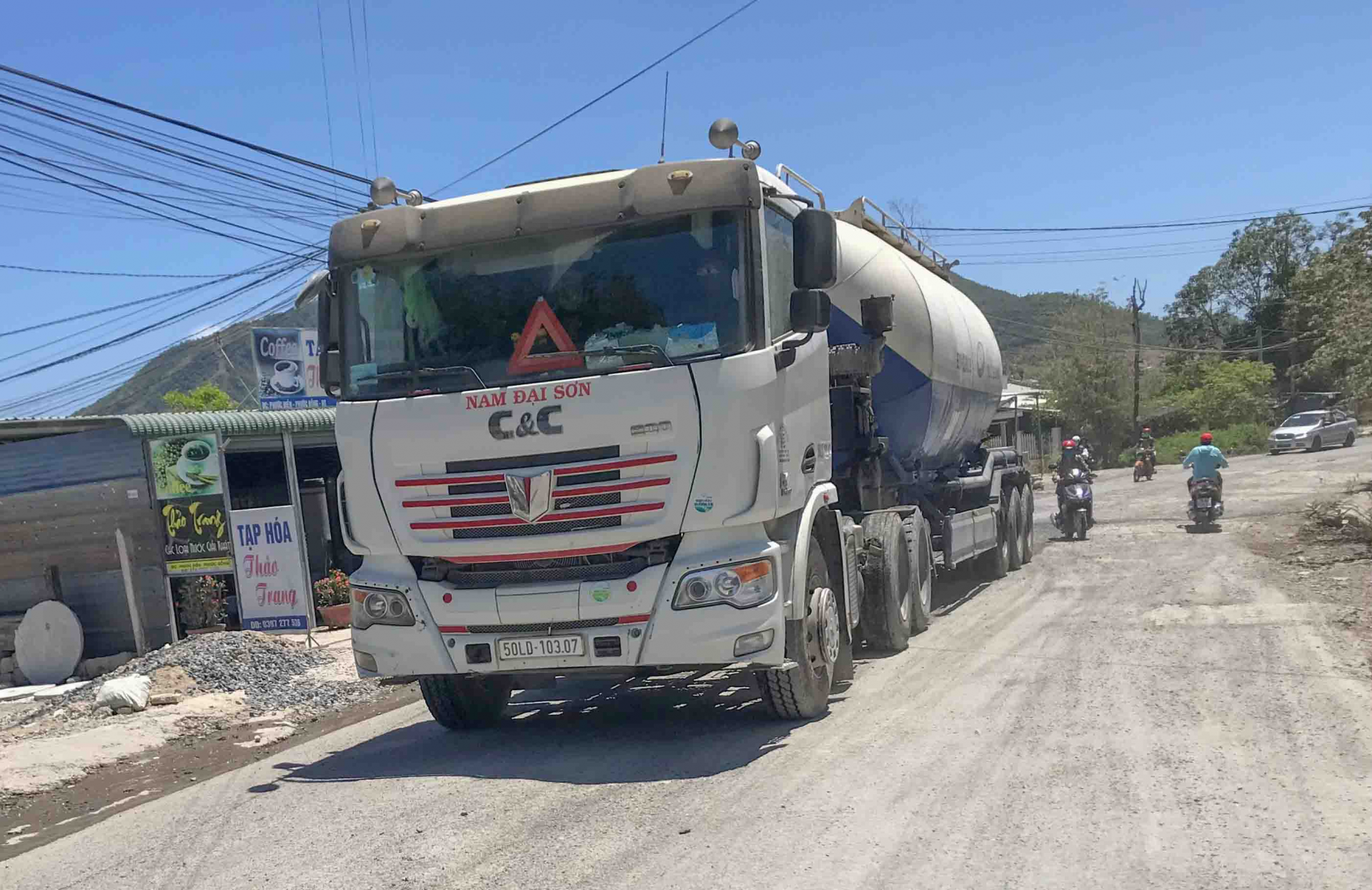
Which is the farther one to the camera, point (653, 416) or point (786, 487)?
point (786, 487)

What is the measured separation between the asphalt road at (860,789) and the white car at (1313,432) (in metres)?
34.4

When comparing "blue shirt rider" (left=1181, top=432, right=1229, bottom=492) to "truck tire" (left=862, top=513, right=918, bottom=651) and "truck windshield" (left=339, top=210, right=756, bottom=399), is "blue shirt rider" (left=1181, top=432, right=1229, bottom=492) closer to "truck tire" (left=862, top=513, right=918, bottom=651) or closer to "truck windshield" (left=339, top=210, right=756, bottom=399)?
"truck tire" (left=862, top=513, right=918, bottom=651)

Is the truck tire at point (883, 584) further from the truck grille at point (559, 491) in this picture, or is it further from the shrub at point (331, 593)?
the shrub at point (331, 593)

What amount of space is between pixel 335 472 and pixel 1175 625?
44.0 feet

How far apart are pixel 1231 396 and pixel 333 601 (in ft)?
155

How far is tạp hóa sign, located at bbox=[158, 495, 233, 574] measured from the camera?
13.0 m

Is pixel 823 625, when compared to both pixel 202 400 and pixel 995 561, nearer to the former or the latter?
pixel 995 561

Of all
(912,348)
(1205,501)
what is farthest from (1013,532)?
(912,348)

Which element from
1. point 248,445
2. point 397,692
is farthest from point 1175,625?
point 248,445

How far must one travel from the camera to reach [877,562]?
29.7 ft

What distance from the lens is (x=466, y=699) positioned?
745cm

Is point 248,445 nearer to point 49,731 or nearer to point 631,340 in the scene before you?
point 49,731

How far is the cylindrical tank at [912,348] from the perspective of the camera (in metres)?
9.66

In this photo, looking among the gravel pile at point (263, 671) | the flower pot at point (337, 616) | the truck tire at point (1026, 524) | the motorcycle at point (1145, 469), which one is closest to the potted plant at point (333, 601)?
the flower pot at point (337, 616)
